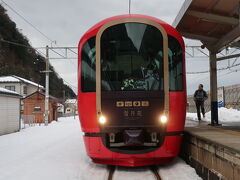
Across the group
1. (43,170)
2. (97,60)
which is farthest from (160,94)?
(43,170)

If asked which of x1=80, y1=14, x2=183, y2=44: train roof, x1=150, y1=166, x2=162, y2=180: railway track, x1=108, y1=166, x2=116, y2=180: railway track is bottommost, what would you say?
x1=108, y1=166, x2=116, y2=180: railway track

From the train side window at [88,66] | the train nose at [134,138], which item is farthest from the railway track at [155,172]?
the train side window at [88,66]

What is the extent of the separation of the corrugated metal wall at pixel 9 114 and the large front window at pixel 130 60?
11.1 meters

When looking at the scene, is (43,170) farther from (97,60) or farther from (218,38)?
(218,38)

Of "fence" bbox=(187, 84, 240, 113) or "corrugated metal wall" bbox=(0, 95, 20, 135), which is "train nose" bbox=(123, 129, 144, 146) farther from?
"fence" bbox=(187, 84, 240, 113)

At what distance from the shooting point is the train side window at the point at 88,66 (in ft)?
18.5

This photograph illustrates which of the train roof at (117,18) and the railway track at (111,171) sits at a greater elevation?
the train roof at (117,18)

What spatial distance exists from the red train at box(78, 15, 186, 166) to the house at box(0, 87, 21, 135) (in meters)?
10.7

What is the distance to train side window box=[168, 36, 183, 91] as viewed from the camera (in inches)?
223

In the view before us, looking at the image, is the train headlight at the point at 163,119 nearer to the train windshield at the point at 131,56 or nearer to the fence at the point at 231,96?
the train windshield at the point at 131,56

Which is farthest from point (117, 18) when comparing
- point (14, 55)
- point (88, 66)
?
point (14, 55)

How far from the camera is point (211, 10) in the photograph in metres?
7.27

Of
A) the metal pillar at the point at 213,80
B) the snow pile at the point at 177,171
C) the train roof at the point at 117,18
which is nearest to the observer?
the snow pile at the point at 177,171

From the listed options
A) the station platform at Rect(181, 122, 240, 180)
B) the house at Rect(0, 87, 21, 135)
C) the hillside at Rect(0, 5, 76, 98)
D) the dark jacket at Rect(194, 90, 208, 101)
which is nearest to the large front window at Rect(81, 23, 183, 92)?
the station platform at Rect(181, 122, 240, 180)
